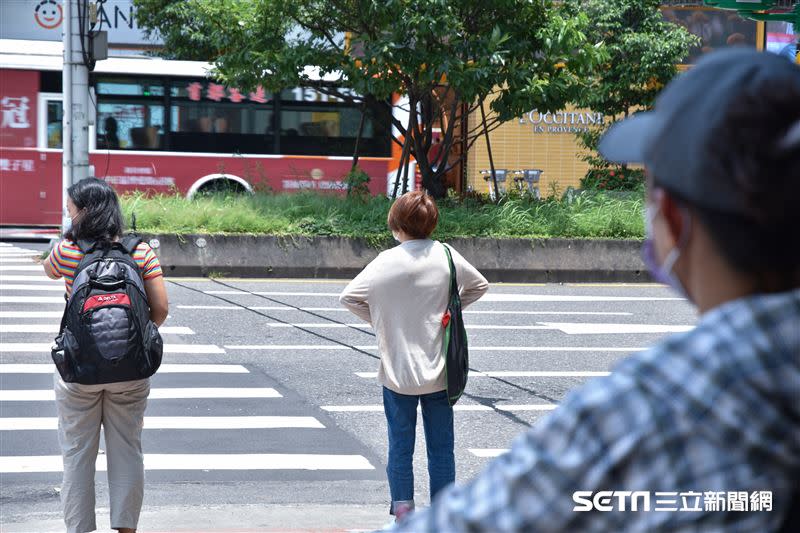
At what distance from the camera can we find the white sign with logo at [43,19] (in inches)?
1362

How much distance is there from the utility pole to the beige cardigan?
31.3ft

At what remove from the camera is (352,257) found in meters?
17.0

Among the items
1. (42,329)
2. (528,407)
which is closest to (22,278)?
(42,329)

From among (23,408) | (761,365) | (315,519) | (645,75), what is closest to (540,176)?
(645,75)

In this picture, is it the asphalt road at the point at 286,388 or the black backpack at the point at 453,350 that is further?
the asphalt road at the point at 286,388

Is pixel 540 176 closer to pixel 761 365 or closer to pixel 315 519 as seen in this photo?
pixel 315 519

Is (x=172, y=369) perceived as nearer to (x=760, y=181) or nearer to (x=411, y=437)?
(x=411, y=437)

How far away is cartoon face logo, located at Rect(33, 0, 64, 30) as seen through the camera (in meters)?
34.6

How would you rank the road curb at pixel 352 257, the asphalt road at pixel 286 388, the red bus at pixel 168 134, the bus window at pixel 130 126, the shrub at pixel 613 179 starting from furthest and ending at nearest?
1. the shrub at pixel 613 179
2. the bus window at pixel 130 126
3. the red bus at pixel 168 134
4. the road curb at pixel 352 257
5. the asphalt road at pixel 286 388

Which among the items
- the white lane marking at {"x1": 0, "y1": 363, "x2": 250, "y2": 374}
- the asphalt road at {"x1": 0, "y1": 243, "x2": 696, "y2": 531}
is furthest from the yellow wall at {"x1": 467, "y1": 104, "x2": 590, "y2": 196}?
the white lane marking at {"x1": 0, "y1": 363, "x2": 250, "y2": 374}

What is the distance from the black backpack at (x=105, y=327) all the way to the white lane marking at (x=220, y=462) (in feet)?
6.46

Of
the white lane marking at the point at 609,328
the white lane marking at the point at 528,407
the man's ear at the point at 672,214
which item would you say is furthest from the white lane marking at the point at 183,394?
the man's ear at the point at 672,214

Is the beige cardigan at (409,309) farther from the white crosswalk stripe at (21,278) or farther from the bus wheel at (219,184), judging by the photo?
the bus wheel at (219,184)

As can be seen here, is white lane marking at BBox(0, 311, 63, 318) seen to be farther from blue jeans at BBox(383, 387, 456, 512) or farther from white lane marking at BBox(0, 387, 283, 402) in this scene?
blue jeans at BBox(383, 387, 456, 512)
